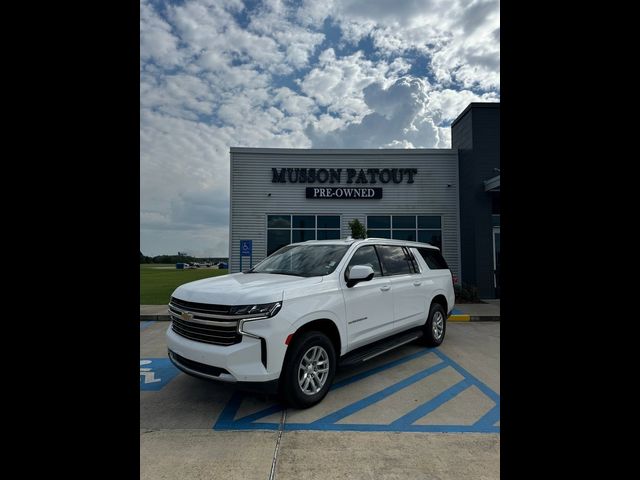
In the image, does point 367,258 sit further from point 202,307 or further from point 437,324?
point 202,307

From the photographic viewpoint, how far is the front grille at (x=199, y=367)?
3.28 m

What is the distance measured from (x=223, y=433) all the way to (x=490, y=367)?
413 centimetres

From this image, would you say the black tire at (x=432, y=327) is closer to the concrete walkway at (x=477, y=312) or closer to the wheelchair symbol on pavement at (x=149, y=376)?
the concrete walkway at (x=477, y=312)

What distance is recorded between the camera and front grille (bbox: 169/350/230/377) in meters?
3.28

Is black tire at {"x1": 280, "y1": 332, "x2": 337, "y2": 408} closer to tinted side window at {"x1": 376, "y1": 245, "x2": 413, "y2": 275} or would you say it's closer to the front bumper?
the front bumper

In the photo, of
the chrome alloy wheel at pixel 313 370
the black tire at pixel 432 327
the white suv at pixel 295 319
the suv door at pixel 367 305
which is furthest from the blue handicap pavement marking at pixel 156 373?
the black tire at pixel 432 327

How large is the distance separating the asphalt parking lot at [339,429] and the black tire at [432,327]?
0.94 meters

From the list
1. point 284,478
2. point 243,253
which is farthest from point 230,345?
point 243,253

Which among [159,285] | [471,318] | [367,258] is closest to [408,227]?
[471,318]

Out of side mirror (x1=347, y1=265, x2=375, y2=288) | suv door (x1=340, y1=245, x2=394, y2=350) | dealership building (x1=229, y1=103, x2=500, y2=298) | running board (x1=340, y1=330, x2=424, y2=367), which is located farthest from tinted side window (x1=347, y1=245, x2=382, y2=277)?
dealership building (x1=229, y1=103, x2=500, y2=298)

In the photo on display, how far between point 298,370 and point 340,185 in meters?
10.9

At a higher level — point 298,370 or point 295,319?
point 295,319

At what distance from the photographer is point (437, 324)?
6113 millimetres
